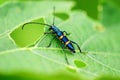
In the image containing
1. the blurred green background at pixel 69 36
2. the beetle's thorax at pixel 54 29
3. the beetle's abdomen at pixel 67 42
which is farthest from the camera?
the beetle's thorax at pixel 54 29

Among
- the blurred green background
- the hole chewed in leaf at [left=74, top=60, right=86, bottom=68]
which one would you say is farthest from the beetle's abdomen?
the hole chewed in leaf at [left=74, top=60, right=86, bottom=68]

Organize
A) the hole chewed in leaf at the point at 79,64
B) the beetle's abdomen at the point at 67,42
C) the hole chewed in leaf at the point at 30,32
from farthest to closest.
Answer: the hole chewed in leaf at the point at 30,32 → the beetle's abdomen at the point at 67,42 → the hole chewed in leaf at the point at 79,64

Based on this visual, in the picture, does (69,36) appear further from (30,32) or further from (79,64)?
(79,64)

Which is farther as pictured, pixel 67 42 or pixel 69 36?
pixel 69 36

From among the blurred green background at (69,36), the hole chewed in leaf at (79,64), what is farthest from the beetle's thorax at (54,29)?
the hole chewed in leaf at (79,64)

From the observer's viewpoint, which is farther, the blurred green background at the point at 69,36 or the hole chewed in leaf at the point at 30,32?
the hole chewed in leaf at the point at 30,32

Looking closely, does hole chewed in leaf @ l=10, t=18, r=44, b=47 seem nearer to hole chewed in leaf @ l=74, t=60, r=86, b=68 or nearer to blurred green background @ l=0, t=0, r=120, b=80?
blurred green background @ l=0, t=0, r=120, b=80

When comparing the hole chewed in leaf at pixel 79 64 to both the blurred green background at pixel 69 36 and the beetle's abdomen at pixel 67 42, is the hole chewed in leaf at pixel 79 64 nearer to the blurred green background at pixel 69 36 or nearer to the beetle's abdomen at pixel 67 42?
the blurred green background at pixel 69 36

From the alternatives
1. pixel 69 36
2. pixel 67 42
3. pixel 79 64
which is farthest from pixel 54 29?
pixel 79 64

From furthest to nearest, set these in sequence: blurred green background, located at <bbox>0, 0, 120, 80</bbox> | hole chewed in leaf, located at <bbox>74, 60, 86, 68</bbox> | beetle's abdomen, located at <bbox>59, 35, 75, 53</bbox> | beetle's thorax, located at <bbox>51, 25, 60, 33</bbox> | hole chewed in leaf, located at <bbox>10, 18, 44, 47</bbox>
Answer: beetle's thorax, located at <bbox>51, 25, 60, 33</bbox>
hole chewed in leaf, located at <bbox>10, 18, 44, 47</bbox>
beetle's abdomen, located at <bbox>59, 35, 75, 53</bbox>
hole chewed in leaf, located at <bbox>74, 60, 86, 68</bbox>
blurred green background, located at <bbox>0, 0, 120, 80</bbox>
